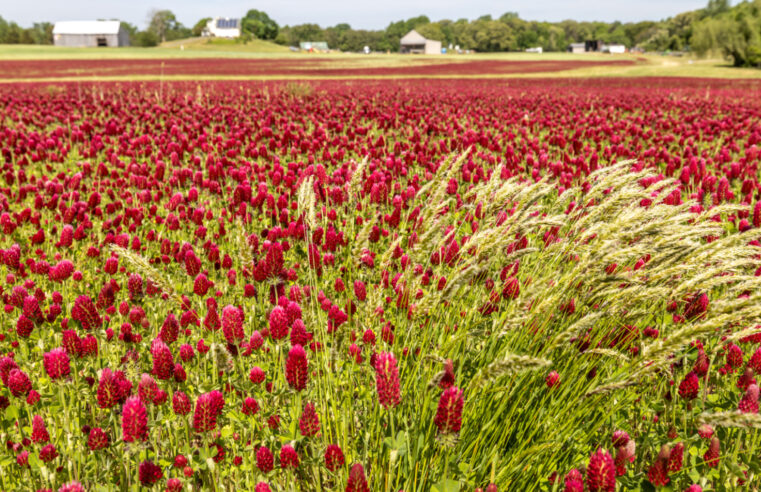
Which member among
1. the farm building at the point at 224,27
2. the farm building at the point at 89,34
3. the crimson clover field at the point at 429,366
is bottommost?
the crimson clover field at the point at 429,366

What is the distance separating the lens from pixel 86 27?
132 metres

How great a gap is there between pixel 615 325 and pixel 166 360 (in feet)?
7.44

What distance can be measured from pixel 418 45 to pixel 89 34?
9144 centimetres

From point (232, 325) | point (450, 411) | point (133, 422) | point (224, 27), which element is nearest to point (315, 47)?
point (224, 27)

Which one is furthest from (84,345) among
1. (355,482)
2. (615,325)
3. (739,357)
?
(739,357)

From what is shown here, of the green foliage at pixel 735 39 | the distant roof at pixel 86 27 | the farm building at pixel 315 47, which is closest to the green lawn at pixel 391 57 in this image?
the green foliage at pixel 735 39

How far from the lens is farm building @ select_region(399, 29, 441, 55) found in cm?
16225

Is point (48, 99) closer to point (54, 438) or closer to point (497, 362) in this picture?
point (54, 438)

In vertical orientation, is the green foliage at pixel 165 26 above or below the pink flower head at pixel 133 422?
above

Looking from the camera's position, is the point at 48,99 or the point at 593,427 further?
the point at 48,99

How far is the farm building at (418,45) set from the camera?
162250mm

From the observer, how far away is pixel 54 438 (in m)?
2.88

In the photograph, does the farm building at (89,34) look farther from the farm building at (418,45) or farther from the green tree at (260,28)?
the farm building at (418,45)

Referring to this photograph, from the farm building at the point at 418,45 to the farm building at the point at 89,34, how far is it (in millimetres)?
81076
